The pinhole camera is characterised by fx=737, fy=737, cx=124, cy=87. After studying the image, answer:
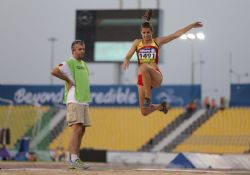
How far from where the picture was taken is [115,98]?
32156 mm

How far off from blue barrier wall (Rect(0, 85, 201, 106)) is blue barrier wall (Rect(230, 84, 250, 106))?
1.60 meters

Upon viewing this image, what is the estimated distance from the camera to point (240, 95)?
97.1 ft

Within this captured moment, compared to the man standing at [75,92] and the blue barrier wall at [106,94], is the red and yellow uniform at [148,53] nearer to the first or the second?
the man standing at [75,92]

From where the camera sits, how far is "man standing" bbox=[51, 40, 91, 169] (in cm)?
1059

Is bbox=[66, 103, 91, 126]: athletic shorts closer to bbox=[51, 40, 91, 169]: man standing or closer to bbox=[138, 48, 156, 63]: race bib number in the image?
bbox=[51, 40, 91, 169]: man standing

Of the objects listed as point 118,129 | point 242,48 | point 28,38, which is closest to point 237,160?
point 118,129

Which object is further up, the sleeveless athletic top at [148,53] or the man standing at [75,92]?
the sleeveless athletic top at [148,53]

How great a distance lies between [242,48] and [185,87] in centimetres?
511

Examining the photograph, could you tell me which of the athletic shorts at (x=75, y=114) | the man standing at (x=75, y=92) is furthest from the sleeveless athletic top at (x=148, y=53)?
the athletic shorts at (x=75, y=114)

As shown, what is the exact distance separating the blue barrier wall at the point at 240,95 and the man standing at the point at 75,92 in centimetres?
1847

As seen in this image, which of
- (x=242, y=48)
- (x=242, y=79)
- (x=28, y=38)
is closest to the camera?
(x=242, y=79)

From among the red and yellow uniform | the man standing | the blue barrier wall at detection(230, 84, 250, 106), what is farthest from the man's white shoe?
the blue barrier wall at detection(230, 84, 250, 106)

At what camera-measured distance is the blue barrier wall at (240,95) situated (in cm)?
2866

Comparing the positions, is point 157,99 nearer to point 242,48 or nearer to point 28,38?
point 242,48
